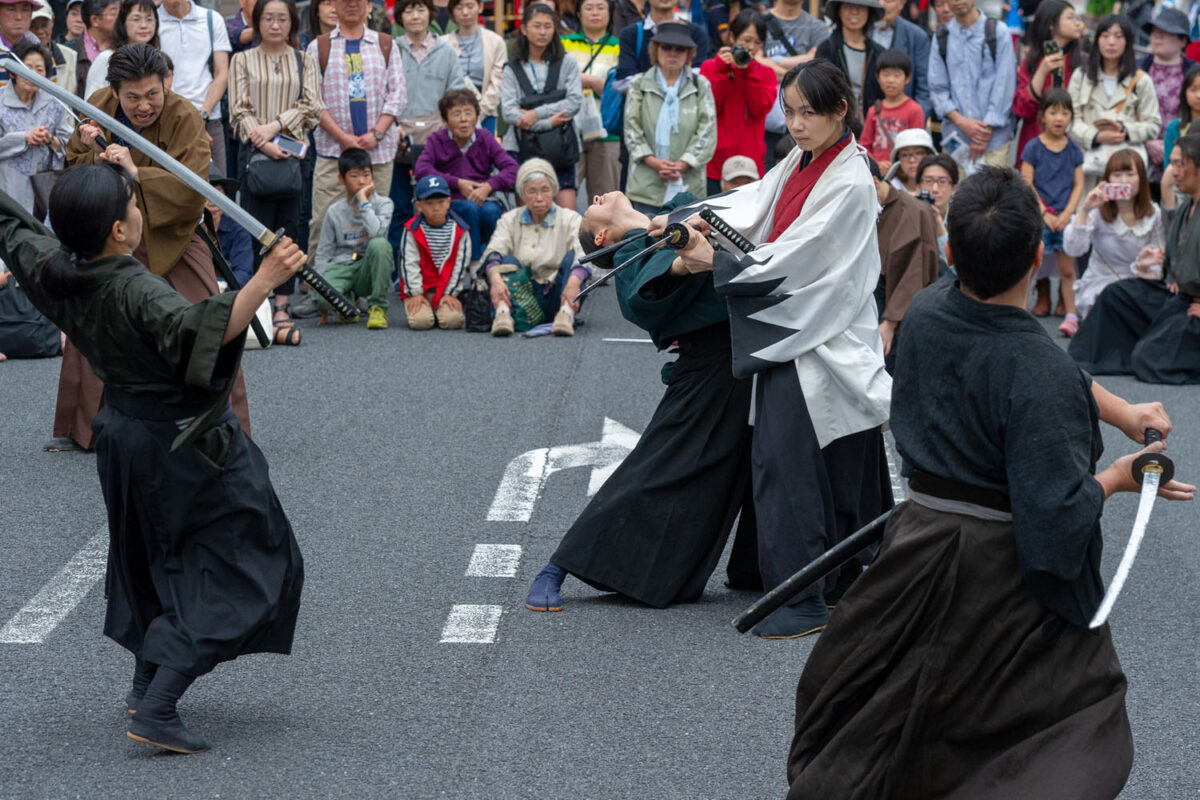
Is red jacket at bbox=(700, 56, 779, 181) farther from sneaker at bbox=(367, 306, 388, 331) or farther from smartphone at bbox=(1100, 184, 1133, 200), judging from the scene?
sneaker at bbox=(367, 306, 388, 331)

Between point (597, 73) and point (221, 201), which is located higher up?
point (221, 201)

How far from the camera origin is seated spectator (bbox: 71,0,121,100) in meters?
9.85

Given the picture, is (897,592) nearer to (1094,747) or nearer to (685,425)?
(1094,747)

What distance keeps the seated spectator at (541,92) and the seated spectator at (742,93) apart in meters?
0.95

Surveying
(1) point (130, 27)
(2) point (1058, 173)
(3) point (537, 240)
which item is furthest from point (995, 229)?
(2) point (1058, 173)

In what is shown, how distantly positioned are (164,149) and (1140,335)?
595 cm

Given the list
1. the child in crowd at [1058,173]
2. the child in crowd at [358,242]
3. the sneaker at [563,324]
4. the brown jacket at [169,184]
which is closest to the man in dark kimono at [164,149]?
the brown jacket at [169,184]

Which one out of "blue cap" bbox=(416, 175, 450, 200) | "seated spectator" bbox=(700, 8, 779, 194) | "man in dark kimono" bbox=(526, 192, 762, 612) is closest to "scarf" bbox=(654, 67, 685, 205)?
"seated spectator" bbox=(700, 8, 779, 194)

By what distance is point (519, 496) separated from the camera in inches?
247

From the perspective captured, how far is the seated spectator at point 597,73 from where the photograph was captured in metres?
11.1

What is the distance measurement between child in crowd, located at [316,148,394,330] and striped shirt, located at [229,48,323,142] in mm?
428

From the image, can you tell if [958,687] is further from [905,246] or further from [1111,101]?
[1111,101]

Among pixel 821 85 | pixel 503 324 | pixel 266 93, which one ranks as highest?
pixel 821 85

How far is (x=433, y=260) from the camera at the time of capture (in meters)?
10.0
